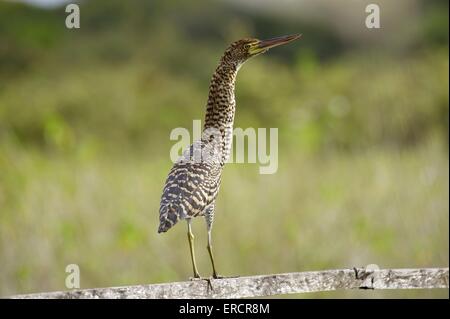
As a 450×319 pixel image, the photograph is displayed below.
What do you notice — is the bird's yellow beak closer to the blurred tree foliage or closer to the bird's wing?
the bird's wing

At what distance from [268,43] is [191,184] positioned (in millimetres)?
433

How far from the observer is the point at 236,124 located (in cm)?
1299

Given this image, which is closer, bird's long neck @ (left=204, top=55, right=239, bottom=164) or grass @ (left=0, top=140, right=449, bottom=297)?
A: bird's long neck @ (left=204, top=55, right=239, bottom=164)

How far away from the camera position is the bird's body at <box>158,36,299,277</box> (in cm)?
215

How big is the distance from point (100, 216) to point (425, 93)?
33.3 ft

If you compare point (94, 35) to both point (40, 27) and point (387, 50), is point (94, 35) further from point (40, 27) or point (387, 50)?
point (387, 50)

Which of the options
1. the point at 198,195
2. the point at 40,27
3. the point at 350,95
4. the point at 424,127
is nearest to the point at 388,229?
the point at 198,195

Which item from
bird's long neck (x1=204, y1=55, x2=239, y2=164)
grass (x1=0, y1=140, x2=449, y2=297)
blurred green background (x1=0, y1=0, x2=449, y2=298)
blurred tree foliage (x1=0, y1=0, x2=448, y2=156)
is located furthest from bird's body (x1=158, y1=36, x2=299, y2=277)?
blurred tree foliage (x1=0, y1=0, x2=448, y2=156)

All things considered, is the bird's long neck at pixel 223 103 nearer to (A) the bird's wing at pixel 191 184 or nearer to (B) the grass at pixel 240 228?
(A) the bird's wing at pixel 191 184

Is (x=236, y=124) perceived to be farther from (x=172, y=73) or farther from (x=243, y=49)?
(x=172, y=73)

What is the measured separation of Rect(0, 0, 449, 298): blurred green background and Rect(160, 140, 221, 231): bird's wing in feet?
9.11

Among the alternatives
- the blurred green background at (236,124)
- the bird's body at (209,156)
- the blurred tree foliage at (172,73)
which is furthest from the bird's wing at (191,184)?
the blurred tree foliage at (172,73)

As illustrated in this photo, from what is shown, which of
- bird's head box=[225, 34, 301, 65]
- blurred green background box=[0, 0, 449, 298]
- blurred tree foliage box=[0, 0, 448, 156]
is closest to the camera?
bird's head box=[225, 34, 301, 65]

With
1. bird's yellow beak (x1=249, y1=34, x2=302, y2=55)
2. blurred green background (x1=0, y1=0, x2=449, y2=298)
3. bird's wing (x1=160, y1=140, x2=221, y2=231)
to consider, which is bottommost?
bird's wing (x1=160, y1=140, x2=221, y2=231)
